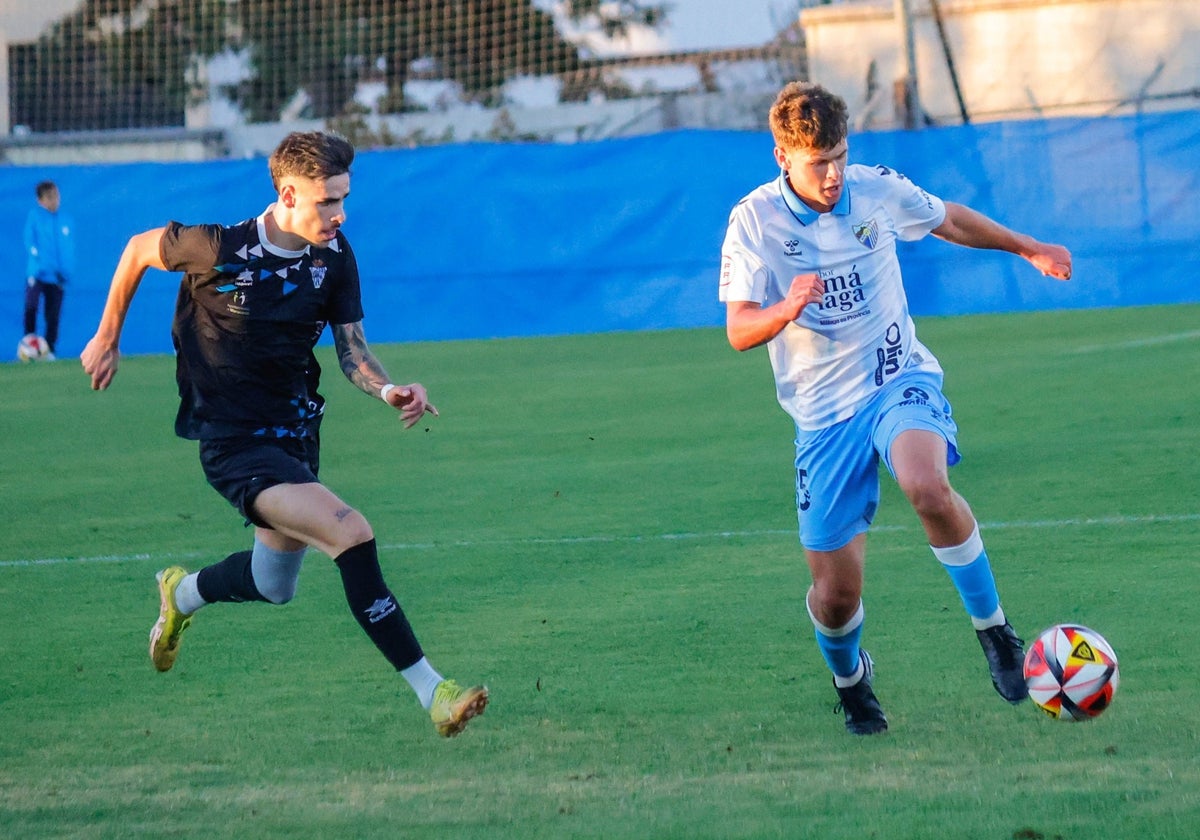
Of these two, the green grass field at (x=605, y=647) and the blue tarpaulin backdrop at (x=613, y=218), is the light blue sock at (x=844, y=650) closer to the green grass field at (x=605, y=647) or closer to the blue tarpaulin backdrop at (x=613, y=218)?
the green grass field at (x=605, y=647)

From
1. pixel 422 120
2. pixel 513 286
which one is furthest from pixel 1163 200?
pixel 422 120

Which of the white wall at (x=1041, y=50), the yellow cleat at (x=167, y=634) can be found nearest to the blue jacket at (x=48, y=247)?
the white wall at (x=1041, y=50)

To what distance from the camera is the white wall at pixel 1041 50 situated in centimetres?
2822

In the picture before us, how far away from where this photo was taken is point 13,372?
19.0m

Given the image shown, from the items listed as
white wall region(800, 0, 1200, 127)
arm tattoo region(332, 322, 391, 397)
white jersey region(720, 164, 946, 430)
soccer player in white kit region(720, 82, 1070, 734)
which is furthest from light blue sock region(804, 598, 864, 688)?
white wall region(800, 0, 1200, 127)

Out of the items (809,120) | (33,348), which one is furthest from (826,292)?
(33,348)

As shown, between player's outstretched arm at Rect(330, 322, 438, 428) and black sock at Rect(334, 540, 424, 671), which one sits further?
player's outstretched arm at Rect(330, 322, 438, 428)

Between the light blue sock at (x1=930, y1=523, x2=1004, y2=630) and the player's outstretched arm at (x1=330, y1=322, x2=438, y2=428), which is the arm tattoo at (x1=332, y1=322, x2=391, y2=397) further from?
the light blue sock at (x1=930, y1=523, x2=1004, y2=630)

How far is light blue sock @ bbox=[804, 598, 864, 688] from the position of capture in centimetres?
502

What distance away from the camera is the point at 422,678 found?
16.6 feet

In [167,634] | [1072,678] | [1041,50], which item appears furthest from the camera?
[1041,50]

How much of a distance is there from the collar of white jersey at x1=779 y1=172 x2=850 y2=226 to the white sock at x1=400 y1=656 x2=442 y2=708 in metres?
1.70

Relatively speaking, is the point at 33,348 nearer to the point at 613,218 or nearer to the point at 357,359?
the point at 613,218

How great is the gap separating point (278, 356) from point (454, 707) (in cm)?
136
